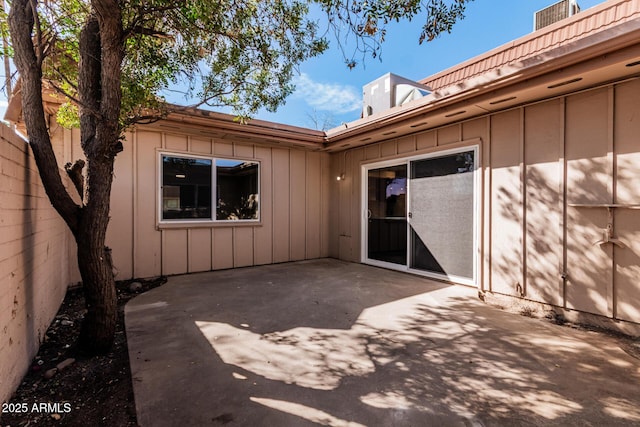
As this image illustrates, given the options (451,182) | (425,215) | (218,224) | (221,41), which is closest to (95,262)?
(221,41)

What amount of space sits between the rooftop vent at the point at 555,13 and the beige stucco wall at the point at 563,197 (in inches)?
82.2

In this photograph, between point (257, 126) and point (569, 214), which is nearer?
point (569, 214)

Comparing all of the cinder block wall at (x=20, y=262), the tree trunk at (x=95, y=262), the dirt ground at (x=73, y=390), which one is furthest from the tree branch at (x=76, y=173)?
the dirt ground at (x=73, y=390)

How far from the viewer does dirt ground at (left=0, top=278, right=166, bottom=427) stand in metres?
1.61

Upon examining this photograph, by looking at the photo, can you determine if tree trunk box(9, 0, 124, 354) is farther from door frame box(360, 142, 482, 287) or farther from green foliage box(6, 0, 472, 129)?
door frame box(360, 142, 482, 287)

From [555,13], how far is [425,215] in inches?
143

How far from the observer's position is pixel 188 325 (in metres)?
2.92

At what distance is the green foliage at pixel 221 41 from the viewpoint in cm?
249

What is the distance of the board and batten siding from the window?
14 centimetres

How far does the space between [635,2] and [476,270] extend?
11.2 ft

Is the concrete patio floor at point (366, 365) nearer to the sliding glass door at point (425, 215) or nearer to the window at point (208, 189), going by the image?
the sliding glass door at point (425, 215)

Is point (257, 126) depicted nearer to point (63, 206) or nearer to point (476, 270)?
point (63, 206)

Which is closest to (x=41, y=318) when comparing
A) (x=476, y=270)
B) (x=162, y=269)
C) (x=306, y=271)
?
(x=162, y=269)

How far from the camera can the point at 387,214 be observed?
566 cm
